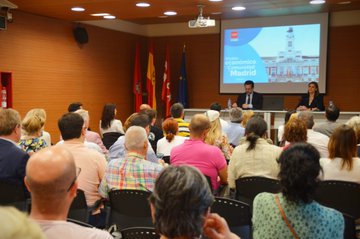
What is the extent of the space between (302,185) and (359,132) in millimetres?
2817

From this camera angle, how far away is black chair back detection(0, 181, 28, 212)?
3188mm

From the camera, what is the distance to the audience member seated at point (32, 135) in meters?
4.32

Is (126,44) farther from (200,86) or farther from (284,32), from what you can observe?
(284,32)

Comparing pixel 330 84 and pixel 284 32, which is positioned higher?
pixel 284 32

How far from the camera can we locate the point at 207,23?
7770 mm

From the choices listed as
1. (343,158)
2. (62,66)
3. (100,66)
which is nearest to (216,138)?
(343,158)

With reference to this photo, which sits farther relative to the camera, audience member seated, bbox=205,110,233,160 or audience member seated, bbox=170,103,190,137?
audience member seated, bbox=170,103,190,137

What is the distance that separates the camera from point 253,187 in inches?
131

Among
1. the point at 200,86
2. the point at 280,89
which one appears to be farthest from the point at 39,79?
the point at 280,89

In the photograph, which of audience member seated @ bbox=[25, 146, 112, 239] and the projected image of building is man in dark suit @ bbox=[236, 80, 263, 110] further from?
audience member seated @ bbox=[25, 146, 112, 239]

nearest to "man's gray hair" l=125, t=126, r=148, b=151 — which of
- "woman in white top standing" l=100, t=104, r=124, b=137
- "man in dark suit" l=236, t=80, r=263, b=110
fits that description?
"woman in white top standing" l=100, t=104, r=124, b=137

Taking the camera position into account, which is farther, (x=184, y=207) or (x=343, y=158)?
(x=343, y=158)

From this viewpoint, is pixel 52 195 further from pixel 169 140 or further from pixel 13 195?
pixel 169 140

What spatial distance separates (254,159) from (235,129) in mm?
2461
